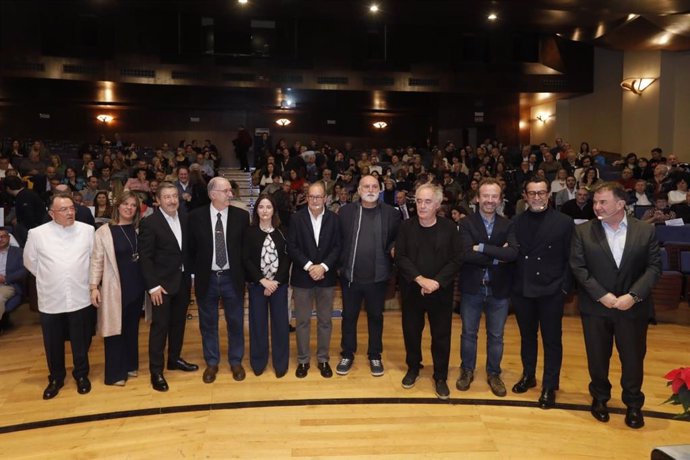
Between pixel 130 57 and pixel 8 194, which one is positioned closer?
pixel 8 194

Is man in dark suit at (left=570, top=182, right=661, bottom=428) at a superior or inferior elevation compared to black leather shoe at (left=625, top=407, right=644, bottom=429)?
superior

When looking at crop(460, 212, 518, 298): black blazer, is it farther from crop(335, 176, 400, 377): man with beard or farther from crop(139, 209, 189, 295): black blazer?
crop(139, 209, 189, 295): black blazer

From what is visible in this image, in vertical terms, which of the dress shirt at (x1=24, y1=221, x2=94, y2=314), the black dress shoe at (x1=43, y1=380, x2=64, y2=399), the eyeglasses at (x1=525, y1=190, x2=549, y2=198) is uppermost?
the eyeglasses at (x1=525, y1=190, x2=549, y2=198)

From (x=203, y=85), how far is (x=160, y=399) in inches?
477

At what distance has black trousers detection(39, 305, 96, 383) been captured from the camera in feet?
11.6

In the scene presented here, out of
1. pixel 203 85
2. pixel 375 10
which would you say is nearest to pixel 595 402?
pixel 375 10

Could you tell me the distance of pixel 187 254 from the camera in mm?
3707

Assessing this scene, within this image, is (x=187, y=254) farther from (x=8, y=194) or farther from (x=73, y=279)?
(x=8, y=194)

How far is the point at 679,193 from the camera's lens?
24.4 ft

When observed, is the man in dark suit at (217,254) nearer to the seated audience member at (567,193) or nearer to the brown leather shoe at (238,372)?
the brown leather shoe at (238,372)

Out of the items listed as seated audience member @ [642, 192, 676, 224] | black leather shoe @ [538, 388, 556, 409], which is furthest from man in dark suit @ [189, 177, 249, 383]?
seated audience member @ [642, 192, 676, 224]

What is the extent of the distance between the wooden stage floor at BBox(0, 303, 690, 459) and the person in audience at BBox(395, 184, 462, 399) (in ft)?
1.04

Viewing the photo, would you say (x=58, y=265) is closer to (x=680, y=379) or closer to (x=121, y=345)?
(x=121, y=345)

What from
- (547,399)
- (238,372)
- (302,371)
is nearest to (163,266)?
(238,372)
